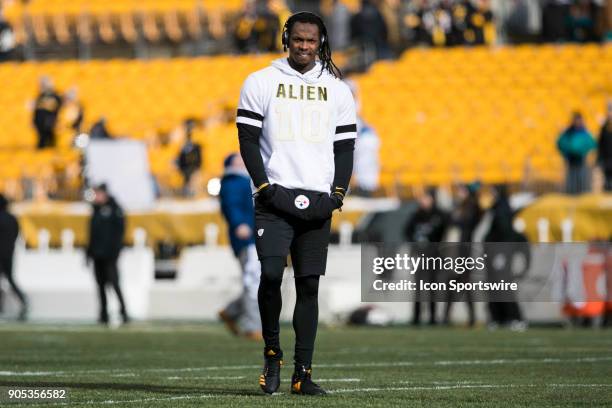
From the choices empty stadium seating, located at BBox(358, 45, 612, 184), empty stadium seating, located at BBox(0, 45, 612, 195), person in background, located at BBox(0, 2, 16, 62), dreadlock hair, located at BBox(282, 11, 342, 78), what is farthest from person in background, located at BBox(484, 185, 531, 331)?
person in background, located at BBox(0, 2, 16, 62)

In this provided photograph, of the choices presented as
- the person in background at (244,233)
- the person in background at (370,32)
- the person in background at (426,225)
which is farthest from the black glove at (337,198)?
the person in background at (370,32)

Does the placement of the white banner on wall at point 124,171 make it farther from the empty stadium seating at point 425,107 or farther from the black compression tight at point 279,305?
the black compression tight at point 279,305

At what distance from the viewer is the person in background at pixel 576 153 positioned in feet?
73.8

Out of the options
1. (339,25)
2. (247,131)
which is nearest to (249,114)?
(247,131)

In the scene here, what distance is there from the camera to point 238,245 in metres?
16.1

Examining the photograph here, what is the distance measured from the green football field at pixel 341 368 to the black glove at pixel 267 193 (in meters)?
0.95

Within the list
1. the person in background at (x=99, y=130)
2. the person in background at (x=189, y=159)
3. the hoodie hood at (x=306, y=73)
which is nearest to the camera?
the hoodie hood at (x=306, y=73)

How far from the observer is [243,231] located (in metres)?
15.8

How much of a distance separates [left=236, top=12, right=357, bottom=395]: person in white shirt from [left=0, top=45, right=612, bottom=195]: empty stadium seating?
48.6 feet

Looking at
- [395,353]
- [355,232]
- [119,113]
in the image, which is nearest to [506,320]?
[355,232]

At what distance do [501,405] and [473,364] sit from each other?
3.35m

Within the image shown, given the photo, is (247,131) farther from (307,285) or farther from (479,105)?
(479,105)

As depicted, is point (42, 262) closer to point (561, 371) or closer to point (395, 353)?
point (395, 353)

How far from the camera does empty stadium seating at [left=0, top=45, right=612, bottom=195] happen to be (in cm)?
2719
